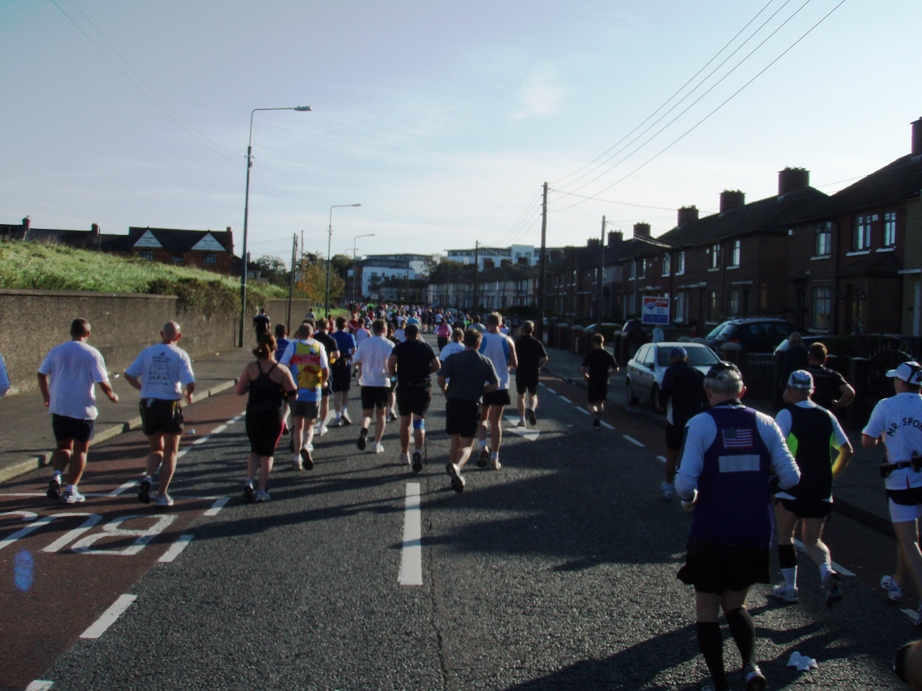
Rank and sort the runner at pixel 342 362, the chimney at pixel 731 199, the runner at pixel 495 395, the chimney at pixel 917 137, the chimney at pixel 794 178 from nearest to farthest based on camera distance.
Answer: the runner at pixel 495 395
the runner at pixel 342 362
the chimney at pixel 917 137
the chimney at pixel 794 178
the chimney at pixel 731 199

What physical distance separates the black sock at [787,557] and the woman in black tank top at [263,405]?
4.74 m

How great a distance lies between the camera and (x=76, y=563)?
6090mm

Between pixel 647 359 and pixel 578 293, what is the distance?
56373 mm

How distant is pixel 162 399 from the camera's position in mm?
7824

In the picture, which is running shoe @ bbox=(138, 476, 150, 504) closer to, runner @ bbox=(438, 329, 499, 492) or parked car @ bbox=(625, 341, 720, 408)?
runner @ bbox=(438, 329, 499, 492)

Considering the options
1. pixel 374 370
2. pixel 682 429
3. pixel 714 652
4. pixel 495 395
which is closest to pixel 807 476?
pixel 714 652

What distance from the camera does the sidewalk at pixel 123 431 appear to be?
8.90 m

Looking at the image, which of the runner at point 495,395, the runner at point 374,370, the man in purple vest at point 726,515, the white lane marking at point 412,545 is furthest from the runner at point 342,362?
the man in purple vest at point 726,515

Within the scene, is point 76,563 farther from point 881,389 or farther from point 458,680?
point 881,389

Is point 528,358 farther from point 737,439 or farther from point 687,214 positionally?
point 687,214

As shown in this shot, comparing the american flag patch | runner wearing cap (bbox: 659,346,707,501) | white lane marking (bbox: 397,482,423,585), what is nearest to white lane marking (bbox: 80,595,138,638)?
white lane marking (bbox: 397,482,423,585)

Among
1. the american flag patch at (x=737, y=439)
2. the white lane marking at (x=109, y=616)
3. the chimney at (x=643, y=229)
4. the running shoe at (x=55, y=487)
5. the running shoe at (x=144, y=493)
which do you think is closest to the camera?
the american flag patch at (x=737, y=439)

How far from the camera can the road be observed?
434 cm

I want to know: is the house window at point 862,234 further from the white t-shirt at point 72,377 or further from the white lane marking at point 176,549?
the white lane marking at point 176,549
